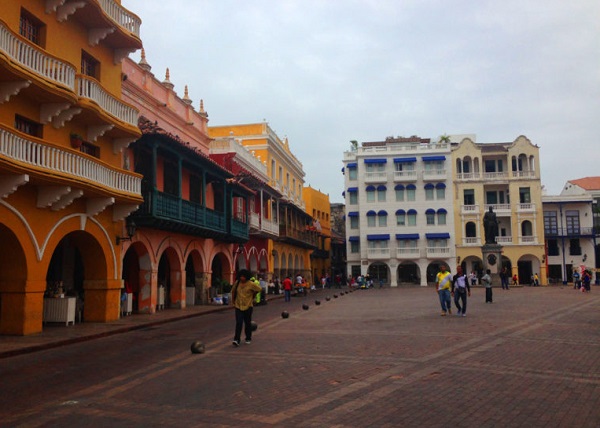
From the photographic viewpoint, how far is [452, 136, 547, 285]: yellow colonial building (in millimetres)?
55156

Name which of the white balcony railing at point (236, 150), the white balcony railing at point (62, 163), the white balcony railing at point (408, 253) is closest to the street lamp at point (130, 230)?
the white balcony railing at point (62, 163)

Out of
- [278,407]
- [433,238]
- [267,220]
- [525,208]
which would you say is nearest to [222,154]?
[267,220]

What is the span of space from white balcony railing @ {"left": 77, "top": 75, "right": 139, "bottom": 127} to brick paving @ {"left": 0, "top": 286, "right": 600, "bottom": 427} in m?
7.54

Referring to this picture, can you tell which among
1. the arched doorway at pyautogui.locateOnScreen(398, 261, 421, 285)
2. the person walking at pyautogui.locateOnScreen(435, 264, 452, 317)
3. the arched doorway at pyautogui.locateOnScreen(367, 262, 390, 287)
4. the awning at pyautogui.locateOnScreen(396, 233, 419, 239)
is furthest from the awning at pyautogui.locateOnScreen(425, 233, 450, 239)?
the person walking at pyautogui.locateOnScreen(435, 264, 452, 317)

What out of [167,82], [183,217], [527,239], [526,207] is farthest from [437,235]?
[183,217]

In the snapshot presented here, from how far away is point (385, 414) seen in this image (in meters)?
6.12

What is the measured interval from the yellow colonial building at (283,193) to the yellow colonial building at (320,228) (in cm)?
406

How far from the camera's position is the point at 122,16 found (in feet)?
60.2

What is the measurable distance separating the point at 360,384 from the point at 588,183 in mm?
63859

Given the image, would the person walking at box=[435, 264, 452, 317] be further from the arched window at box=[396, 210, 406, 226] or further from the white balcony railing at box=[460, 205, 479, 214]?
the white balcony railing at box=[460, 205, 479, 214]

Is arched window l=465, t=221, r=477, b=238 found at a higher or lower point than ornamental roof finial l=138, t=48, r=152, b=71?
lower

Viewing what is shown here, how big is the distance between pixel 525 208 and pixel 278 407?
54278mm

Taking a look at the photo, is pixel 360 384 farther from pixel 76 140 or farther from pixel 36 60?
pixel 76 140

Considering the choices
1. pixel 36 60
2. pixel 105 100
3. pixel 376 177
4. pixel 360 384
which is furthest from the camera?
pixel 376 177
